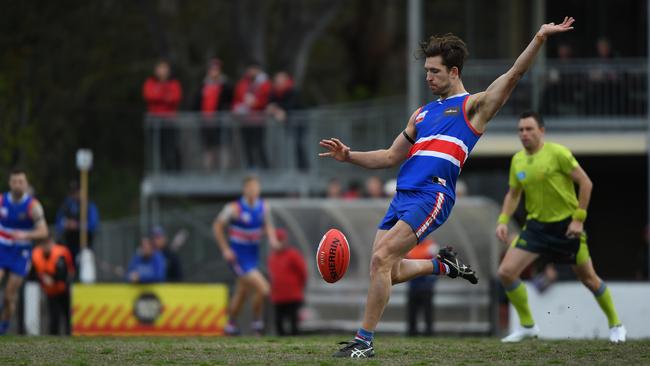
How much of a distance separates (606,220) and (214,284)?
11.0m

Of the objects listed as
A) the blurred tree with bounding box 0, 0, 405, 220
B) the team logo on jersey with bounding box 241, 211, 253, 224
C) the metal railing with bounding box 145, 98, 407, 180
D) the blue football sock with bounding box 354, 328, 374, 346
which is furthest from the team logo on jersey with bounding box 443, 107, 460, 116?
the blurred tree with bounding box 0, 0, 405, 220

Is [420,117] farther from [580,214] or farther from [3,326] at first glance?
[3,326]

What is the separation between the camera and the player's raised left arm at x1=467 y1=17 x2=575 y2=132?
9.95 meters

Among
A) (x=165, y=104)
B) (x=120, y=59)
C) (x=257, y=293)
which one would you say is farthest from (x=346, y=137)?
(x=120, y=59)

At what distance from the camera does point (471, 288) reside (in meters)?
19.8

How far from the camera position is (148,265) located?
20.2 metres

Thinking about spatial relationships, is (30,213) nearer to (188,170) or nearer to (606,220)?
(188,170)

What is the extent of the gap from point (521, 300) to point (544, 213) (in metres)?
0.86

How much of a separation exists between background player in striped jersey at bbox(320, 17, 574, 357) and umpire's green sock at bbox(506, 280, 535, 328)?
8.03ft

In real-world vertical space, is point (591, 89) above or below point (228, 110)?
above

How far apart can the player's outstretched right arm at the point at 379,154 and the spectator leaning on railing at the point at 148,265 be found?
993 cm

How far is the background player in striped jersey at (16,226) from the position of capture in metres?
15.6

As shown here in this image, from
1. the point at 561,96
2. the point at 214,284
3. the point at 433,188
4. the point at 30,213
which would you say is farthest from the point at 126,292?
the point at 433,188

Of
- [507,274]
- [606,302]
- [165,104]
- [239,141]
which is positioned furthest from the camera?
[165,104]
